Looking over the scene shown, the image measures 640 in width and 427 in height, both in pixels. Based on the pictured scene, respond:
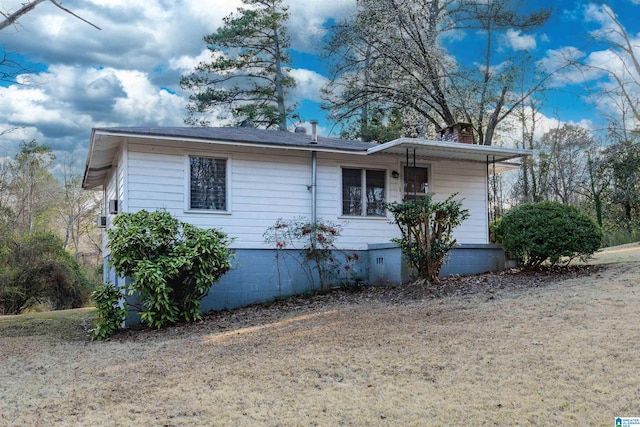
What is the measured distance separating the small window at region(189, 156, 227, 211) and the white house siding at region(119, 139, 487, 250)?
4.9 inches

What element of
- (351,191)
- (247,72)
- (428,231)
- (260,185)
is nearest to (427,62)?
(247,72)

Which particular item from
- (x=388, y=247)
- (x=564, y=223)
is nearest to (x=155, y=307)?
(x=388, y=247)

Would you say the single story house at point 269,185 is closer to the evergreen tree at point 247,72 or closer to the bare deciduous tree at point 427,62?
the bare deciduous tree at point 427,62

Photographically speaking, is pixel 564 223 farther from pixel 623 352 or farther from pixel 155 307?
pixel 155 307

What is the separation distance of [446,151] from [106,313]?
277 inches

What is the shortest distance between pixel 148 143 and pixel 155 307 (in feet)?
10.0

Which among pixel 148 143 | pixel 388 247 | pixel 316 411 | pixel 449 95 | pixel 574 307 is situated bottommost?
pixel 316 411

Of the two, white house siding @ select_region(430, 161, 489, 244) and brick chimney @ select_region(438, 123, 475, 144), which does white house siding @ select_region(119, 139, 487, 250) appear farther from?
brick chimney @ select_region(438, 123, 475, 144)

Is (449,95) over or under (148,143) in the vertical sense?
over

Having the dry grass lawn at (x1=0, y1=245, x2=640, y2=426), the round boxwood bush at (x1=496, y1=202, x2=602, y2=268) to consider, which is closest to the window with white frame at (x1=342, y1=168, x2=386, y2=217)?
the round boxwood bush at (x1=496, y1=202, x2=602, y2=268)

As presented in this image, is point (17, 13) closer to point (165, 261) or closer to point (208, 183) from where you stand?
point (208, 183)

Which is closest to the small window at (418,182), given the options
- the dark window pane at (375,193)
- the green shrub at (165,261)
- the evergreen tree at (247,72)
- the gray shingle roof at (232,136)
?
the dark window pane at (375,193)

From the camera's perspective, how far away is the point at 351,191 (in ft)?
37.3

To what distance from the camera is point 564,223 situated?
9.64m
